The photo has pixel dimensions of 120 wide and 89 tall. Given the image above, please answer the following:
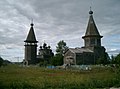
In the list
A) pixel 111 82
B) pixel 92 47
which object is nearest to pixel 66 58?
pixel 92 47

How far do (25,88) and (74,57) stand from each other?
147ft

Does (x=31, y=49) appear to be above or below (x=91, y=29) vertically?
below

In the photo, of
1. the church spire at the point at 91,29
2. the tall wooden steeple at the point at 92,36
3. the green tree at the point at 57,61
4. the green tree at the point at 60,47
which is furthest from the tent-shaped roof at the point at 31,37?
the church spire at the point at 91,29

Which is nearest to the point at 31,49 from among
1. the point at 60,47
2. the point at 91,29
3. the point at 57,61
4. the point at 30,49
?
the point at 30,49

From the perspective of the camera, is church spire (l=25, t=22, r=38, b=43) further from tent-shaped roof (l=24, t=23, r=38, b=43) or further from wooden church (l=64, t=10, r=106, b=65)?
wooden church (l=64, t=10, r=106, b=65)

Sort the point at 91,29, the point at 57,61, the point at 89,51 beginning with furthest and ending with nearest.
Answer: the point at 57,61 → the point at 91,29 → the point at 89,51

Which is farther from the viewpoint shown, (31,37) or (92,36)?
(31,37)

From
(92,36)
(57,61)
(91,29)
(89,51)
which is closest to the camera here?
(89,51)

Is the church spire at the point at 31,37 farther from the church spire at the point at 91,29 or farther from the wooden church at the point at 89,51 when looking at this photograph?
the church spire at the point at 91,29

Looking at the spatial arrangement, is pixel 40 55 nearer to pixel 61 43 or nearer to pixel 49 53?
pixel 49 53

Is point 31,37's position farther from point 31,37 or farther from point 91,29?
point 91,29

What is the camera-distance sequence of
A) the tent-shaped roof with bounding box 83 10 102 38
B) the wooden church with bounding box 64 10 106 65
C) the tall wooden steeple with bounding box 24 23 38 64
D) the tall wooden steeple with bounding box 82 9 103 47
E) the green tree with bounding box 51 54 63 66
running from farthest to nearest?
the tall wooden steeple with bounding box 24 23 38 64 < the green tree with bounding box 51 54 63 66 < the tent-shaped roof with bounding box 83 10 102 38 < the tall wooden steeple with bounding box 82 9 103 47 < the wooden church with bounding box 64 10 106 65

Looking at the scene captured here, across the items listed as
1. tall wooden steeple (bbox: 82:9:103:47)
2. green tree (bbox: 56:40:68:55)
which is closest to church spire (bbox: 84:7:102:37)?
tall wooden steeple (bbox: 82:9:103:47)

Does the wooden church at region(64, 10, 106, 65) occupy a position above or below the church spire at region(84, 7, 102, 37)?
below
